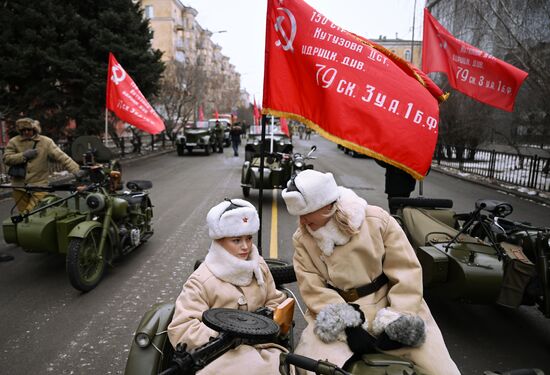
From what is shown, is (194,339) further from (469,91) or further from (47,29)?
(47,29)

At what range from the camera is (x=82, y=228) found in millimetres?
A: 4645

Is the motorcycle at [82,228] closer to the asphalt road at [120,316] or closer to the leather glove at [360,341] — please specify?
the asphalt road at [120,316]

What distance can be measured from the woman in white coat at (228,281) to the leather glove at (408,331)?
2.13 ft

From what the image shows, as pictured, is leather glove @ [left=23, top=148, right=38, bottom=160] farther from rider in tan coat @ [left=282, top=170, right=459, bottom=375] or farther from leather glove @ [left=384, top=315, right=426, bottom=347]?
leather glove @ [left=384, top=315, right=426, bottom=347]

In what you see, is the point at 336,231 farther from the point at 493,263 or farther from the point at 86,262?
the point at 86,262

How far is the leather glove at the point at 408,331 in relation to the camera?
2.12 meters

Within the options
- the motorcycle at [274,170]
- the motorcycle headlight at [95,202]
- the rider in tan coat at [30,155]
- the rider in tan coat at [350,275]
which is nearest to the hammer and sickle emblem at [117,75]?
the rider in tan coat at [30,155]

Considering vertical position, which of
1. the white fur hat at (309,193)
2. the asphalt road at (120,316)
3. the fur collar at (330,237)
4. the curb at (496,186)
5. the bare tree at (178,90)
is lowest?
the asphalt road at (120,316)

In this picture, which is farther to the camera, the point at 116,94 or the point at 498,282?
the point at 116,94

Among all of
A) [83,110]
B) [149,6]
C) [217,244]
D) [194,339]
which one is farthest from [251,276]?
[149,6]

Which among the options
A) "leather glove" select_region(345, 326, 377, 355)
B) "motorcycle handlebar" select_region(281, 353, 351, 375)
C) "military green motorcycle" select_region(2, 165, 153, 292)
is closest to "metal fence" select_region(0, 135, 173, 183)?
"military green motorcycle" select_region(2, 165, 153, 292)

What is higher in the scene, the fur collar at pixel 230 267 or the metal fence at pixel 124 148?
the fur collar at pixel 230 267

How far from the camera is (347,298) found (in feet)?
8.18

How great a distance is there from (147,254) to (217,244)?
3.95 meters
